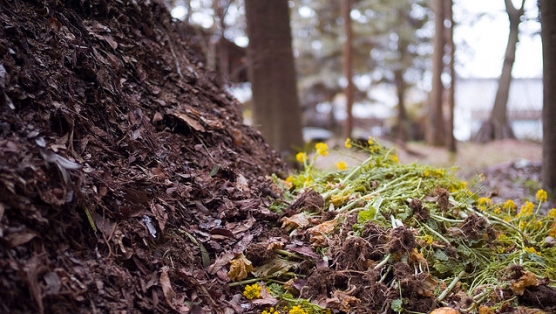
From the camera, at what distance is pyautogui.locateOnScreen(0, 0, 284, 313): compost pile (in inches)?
57.2

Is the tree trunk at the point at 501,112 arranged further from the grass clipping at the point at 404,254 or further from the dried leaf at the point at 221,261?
the dried leaf at the point at 221,261

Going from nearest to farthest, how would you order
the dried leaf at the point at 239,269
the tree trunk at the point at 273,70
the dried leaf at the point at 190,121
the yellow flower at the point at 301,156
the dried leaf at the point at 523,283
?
the dried leaf at the point at 523,283
the dried leaf at the point at 239,269
the dried leaf at the point at 190,121
the yellow flower at the point at 301,156
the tree trunk at the point at 273,70

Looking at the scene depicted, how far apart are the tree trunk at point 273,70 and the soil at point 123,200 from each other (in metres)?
3.35

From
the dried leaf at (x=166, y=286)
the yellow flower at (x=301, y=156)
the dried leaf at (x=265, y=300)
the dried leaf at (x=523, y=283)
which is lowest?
the dried leaf at (x=265, y=300)

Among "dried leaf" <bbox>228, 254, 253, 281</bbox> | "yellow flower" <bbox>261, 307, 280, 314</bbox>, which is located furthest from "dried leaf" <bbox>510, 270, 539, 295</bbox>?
"dried leaf" <bbox>228, 254, 253, 281</bbox>

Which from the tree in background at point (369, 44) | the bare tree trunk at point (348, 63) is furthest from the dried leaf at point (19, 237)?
the tree in background at point (369, 44)

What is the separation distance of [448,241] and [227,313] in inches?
44.3

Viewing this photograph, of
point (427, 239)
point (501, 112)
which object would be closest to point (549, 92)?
point (427, 239)

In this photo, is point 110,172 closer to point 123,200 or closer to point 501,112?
point 123,200

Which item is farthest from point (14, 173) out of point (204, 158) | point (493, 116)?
point (493, 116)

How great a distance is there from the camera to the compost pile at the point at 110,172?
145cm

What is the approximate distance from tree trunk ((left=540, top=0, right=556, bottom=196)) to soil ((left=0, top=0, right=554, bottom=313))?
2.14 metres

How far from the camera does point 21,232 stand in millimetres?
1408

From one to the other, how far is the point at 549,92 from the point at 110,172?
11.7ft
